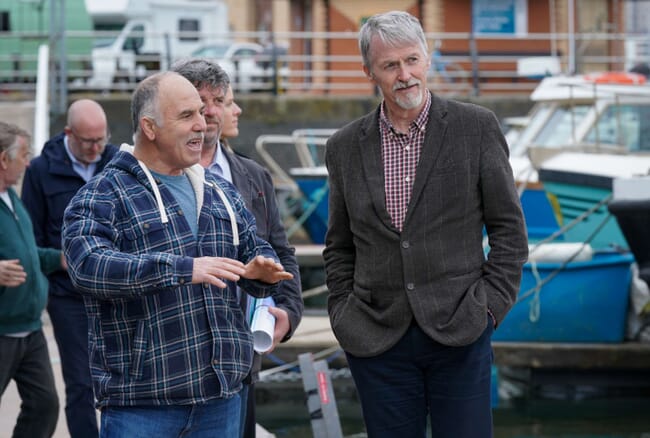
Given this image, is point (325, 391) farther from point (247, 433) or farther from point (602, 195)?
point (602, 195)

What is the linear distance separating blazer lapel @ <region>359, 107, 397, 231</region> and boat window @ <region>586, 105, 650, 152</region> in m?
9.12

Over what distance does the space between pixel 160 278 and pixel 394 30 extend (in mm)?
1199

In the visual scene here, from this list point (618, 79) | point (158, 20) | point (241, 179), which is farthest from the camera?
point (158, 20)

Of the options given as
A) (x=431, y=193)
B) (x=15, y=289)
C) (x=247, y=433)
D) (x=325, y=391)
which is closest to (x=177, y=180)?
(x=431, y=193)

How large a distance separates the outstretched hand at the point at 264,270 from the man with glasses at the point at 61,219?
7.96 ft

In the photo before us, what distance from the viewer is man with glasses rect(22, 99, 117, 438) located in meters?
5.61

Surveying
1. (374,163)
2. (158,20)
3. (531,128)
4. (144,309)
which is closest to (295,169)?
(531,128)

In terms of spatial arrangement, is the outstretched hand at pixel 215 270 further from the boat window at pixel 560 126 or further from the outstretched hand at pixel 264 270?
the boat window at pixel 560 126

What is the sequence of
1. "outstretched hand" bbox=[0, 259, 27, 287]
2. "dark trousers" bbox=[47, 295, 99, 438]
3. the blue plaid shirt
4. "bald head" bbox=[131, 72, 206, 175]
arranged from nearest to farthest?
the blue plaid shirt
"bald head" bbox=[131, 72, 206, 175]
"outstretched hand" bbox=[0, 259, 27, 287]
"dark trousers" bbox=[47, 295, 99, 438]

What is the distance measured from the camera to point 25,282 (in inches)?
204

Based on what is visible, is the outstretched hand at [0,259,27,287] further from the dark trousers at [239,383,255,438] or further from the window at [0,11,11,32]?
the window at [0,11,11,32]

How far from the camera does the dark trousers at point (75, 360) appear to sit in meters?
5.59

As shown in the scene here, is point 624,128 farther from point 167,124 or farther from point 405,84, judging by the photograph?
point 167,124

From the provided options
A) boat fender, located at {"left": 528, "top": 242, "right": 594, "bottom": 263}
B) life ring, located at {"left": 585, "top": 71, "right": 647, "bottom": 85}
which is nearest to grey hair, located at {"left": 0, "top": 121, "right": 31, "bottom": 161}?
boat fender, located at {"left": 528, "top": 242, "right": 594, "bottom": 263}
